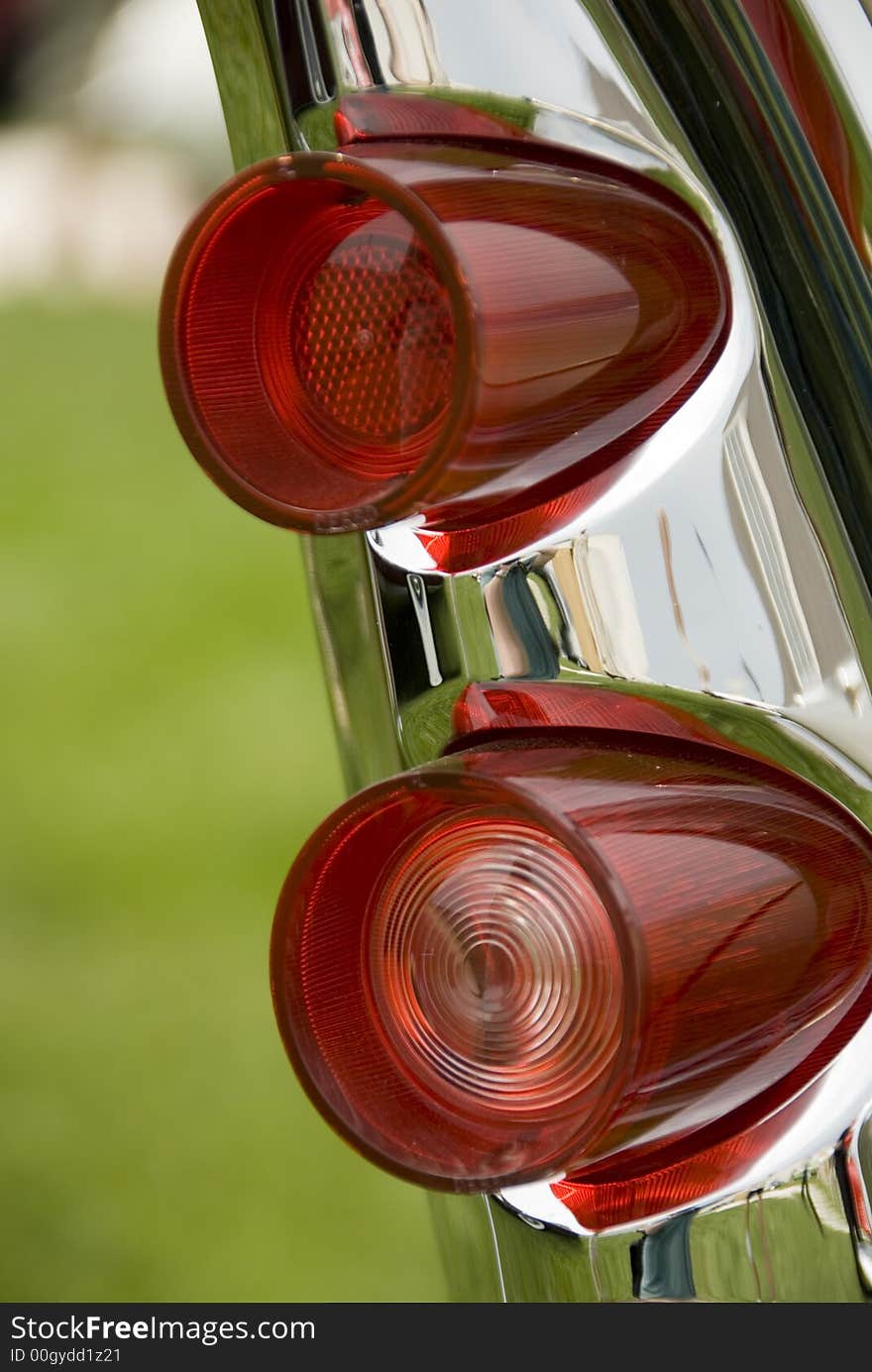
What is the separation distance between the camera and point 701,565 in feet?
2.18

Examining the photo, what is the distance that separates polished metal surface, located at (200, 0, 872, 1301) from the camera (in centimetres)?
66

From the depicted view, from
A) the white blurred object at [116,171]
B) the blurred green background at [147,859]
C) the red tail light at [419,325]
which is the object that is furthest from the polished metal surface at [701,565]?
the white blurred object at [116,171]

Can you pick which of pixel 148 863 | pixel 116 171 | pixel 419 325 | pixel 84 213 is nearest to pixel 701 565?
pixel 419 325

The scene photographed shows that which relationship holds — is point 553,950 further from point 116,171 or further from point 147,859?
point 116,171

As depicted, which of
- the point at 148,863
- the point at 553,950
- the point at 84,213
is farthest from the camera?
the point at 84,213

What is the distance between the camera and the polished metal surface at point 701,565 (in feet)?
2.15

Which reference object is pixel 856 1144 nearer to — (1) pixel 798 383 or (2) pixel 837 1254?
(2) pixel 837 1254

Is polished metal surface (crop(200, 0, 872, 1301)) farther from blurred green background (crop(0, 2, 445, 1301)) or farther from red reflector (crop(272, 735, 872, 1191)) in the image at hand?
blurred green background (crop(0, 2, 445, 1301))

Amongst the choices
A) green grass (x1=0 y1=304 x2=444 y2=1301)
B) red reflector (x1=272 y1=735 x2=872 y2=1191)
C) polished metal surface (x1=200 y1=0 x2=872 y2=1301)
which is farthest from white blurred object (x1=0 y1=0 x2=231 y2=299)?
red reflector (x1=272 y1=735 x2=872 y2=1191)

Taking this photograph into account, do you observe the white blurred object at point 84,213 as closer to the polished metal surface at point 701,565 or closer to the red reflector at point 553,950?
the polished metal surface at point 701,565

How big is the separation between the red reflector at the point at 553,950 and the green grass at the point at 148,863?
5.38ft

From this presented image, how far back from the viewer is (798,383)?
65cm

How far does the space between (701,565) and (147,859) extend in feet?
6.60

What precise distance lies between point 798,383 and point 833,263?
47mm
